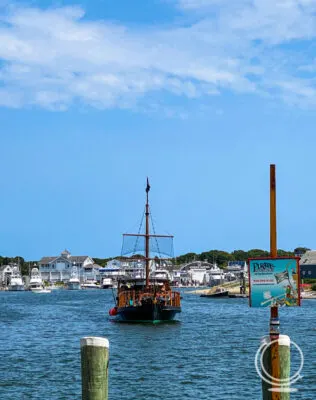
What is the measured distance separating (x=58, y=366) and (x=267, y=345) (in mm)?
25503

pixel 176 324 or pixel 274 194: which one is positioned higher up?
pixel 274 194

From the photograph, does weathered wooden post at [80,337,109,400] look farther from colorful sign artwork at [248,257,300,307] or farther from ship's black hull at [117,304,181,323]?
ship's black hull at [117,304,181,323]

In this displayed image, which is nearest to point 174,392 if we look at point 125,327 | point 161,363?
point 161,363

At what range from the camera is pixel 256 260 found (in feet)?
45.2

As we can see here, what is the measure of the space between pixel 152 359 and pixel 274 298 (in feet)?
89.9

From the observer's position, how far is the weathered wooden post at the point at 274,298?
43.7 ft

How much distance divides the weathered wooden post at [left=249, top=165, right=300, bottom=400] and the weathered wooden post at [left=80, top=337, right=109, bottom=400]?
2.92m

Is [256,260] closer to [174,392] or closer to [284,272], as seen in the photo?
[284,272]

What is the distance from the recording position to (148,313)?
6512cm

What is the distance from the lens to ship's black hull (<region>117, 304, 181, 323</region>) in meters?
65.2

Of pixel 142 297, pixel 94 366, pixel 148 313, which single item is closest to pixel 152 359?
pixel 148 313

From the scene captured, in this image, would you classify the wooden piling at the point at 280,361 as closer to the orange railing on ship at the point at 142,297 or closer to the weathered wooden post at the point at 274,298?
the weathered wooden post at the point at 274,298

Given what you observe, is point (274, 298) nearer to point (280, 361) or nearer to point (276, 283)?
point (276, 283)

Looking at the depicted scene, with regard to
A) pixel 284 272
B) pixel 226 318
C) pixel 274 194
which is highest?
pixel 274 194
